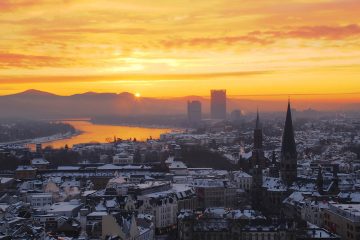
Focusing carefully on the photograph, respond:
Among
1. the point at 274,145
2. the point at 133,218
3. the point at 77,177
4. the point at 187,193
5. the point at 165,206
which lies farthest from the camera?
the point at 274,145

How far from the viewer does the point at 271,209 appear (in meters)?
55.8

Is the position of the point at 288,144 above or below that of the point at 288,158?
above

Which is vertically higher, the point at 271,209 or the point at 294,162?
→ the point at 294,162

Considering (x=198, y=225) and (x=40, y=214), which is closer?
(x=198, y=225)

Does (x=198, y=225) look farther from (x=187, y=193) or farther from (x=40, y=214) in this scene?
(x=187, y=193)

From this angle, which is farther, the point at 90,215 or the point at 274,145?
the point at 274,145

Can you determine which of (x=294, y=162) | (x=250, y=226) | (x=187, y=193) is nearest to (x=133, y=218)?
(x=250, y=226)

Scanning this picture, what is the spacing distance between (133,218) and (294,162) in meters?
24.1

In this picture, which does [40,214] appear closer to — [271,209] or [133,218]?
[133,218]

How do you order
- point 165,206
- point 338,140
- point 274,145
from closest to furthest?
point 165,206 → point 274,145 → point 338,140

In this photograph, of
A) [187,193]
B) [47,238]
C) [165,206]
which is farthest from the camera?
[187,193]

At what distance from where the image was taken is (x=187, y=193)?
182ft

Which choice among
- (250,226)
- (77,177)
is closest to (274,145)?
(77,177)

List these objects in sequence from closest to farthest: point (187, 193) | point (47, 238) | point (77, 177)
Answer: point (47, 238)
point (187, 193)
point (77, 177)
